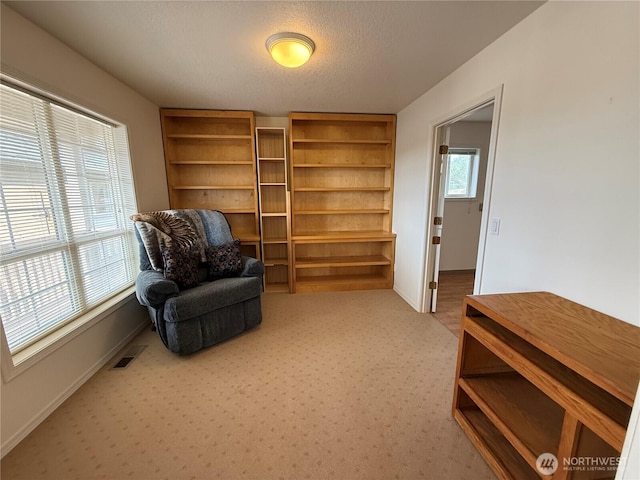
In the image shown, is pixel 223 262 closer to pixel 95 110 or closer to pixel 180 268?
pixel 180 268

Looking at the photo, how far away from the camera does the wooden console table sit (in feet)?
2.62

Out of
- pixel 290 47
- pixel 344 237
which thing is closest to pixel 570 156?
pixel 290 47

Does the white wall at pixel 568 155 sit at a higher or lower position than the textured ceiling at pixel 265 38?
lower

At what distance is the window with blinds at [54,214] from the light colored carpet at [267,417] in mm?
587

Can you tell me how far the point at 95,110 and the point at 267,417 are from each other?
2.56 meters

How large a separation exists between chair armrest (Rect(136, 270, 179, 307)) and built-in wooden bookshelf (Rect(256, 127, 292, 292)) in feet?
4.83

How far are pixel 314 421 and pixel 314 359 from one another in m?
0.57

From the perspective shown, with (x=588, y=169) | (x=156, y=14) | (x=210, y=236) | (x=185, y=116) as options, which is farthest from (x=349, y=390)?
(x=185, y=116)

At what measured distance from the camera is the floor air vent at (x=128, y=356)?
1.93 m

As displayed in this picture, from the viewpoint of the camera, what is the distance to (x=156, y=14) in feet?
4.67

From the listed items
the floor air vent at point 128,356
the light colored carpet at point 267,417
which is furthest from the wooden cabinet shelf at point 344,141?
the floor air vent at point 128,356

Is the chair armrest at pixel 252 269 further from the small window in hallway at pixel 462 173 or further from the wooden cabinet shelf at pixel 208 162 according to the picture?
the small window in hallway at pixel 462 173

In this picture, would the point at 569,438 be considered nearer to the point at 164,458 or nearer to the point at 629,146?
the point at 629,146

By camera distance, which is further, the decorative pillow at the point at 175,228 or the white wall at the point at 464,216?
the white wall at the point at 464,216
